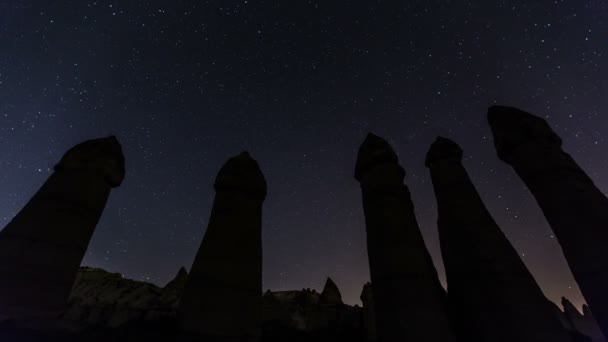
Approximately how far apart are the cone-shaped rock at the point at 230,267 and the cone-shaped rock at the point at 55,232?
3374 millimetres

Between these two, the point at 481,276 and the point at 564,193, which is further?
the point at 481,276

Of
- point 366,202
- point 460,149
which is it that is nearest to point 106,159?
point 366,202

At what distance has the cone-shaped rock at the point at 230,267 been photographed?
347 inches

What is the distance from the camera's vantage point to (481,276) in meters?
11.8

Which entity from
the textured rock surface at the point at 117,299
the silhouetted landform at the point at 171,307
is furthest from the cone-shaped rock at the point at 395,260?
the textured rock surface at the point at 117,299

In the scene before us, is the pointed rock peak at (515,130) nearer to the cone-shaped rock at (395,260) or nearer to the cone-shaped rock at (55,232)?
the cone-shaped rock at (395,260)

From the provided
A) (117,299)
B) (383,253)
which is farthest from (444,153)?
(117,299)

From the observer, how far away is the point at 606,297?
374 inches

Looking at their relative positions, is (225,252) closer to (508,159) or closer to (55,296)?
(55,296)

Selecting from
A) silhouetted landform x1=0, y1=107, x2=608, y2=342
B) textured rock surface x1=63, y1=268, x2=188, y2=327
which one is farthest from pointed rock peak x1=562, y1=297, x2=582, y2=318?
textured rock surface x1=63, y1=268, x2=188, y2=327

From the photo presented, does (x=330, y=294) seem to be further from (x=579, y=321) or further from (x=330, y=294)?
(x=579, y=321)

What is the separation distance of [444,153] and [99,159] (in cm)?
1405

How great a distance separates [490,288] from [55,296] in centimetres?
1337

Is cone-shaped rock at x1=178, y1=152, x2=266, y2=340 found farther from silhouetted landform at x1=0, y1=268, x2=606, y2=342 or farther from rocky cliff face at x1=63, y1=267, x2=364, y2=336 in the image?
rocky cliff face at x1=63, y1=267, x2=364, y2=336
